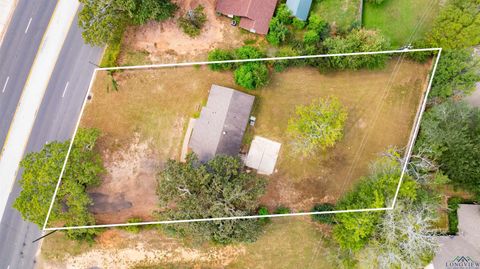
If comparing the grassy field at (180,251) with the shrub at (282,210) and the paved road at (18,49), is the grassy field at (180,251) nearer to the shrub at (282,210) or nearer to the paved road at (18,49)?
the shrub at (282,210)

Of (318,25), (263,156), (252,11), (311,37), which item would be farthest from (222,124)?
(318,25)

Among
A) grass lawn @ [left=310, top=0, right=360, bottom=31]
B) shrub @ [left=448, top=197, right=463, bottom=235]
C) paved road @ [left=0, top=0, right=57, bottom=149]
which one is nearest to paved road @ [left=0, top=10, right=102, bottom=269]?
paved road @ [left=0, top=0, right=57, bottom=149]

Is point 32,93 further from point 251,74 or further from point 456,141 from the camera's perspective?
point 456,141

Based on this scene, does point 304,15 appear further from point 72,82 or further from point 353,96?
point 72,82

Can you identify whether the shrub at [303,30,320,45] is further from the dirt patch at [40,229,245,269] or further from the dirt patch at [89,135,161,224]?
the dirt patch at [40,229,245,269]

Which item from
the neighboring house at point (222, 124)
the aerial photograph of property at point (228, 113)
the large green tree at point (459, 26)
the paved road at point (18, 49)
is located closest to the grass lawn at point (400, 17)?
the aerial photograph of property at point (228, 113)
